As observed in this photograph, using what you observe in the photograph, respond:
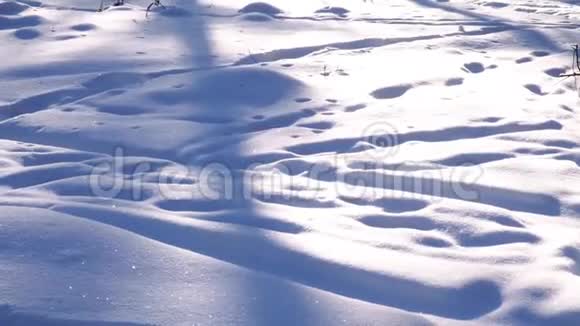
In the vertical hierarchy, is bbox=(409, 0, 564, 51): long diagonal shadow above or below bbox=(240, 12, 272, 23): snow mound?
below

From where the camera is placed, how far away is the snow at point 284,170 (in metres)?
2.19

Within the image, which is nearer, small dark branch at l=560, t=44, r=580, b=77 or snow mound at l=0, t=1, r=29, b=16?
small dark branch at l=560, t=44, r=580, b=77

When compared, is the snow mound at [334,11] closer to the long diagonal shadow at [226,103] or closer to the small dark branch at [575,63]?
the long diagonal shadow at [226,103]

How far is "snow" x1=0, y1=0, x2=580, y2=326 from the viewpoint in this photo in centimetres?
219

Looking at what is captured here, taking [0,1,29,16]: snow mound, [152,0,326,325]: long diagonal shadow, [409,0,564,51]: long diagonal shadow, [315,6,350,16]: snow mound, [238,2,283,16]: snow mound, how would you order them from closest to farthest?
1. [152,0,326,325]: long diagonal shadow
2. [409,0,564,51]: long diagonal shadow
3. [0,1,29,16]: snow mound
4. [238,2,283,16]: snow mound
5. [315,6,350,16]: snow mound

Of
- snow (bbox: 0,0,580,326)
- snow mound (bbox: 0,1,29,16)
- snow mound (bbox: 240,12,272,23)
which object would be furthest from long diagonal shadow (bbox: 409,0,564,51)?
snow mound (bbox: 0,1,29,16)

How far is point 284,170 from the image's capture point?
324 cm

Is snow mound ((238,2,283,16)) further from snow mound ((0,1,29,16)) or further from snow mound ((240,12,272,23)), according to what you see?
snow mound ((0,1,29,16))

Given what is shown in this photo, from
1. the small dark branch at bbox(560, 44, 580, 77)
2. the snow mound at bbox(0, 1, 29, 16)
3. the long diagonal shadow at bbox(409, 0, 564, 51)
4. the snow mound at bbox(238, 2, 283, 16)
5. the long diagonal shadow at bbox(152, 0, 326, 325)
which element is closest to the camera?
the long diagonal shadow at bbox(152, 0, 326, 325)

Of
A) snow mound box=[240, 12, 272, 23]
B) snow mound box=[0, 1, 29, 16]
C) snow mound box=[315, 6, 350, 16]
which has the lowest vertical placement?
snow mound box=[315, 6, 350, 16]

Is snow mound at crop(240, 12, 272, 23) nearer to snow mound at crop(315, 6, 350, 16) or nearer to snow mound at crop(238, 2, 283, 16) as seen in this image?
snow mound at crop(238, 2, 283, 16)

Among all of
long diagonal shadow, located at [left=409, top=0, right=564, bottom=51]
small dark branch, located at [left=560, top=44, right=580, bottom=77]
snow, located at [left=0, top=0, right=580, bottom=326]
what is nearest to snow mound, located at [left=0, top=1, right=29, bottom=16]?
snow, located at [left=0, top=0, right=580, bottom=326]

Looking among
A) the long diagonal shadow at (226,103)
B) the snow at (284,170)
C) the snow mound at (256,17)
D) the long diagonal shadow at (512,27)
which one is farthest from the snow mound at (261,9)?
the long diagonal shadow at (512,27)

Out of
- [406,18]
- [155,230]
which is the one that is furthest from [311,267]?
[406,18]
